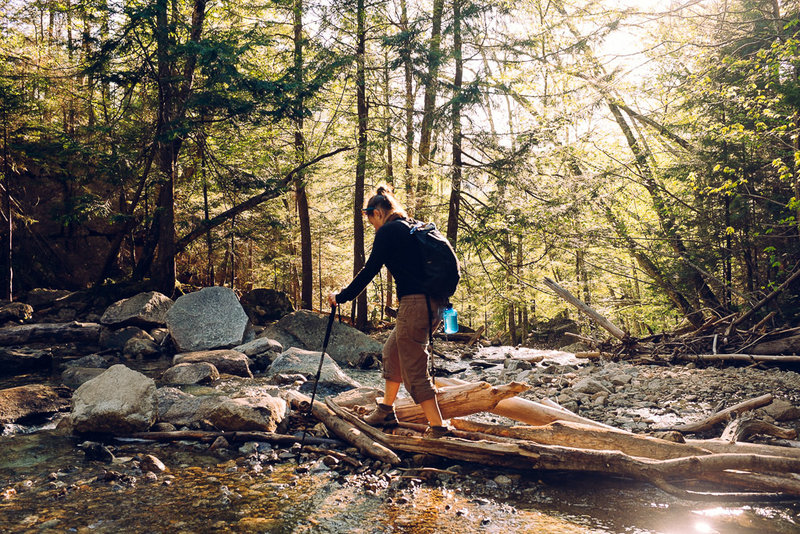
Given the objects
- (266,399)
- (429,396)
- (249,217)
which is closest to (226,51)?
(249,217)

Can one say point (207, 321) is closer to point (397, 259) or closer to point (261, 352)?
point (261, 352)

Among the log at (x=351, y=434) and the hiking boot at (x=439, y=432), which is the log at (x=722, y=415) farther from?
the log at (x=351, y=434)

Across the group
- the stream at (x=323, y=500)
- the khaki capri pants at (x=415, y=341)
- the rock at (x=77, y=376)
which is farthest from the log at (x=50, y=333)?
the khaki capri pants at (x=415, y=341)

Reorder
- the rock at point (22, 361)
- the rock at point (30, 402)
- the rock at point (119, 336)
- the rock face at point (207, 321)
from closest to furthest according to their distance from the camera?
the rock at point (30, 402)
the rock at point (22, 361)
the rock face at point (207, 321)
the rock at point (119, 336)

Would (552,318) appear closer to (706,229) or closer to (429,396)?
(706,229)

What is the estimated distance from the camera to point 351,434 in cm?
503

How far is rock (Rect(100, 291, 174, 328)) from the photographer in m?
13.5

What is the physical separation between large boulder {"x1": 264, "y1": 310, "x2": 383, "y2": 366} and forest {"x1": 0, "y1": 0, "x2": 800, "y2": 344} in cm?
348

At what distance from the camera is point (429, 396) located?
465 centimetres

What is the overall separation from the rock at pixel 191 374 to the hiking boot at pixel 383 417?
4.83 meters

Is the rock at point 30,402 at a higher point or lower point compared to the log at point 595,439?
lower

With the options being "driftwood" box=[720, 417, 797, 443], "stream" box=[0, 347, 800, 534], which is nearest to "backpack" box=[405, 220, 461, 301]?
"stream" box=[0, 347, 800, 534]

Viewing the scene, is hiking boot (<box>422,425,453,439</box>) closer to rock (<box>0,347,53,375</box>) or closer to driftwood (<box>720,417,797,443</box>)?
driftwood (<box>720,417,797,443</box>)

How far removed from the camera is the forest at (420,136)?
11.7 m
